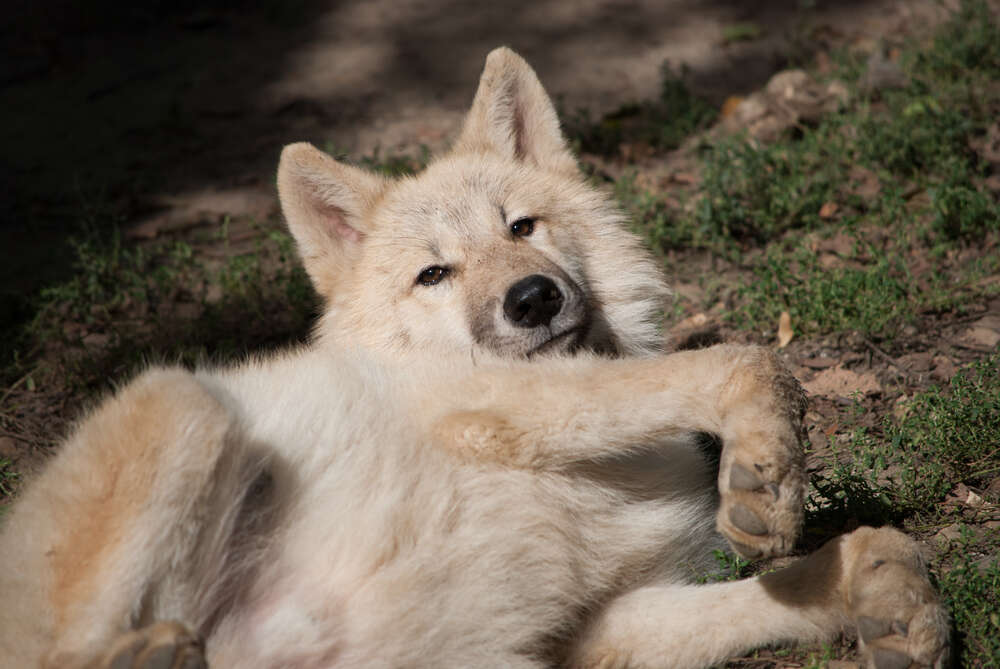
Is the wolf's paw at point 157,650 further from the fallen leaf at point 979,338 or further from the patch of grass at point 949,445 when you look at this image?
the fallen leaf at point 979,338

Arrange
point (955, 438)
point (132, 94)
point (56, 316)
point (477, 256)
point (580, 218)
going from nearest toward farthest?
point (955, 438)
point (477, 256)
point (580, 218)
point (56, 316)
point (132, 94)

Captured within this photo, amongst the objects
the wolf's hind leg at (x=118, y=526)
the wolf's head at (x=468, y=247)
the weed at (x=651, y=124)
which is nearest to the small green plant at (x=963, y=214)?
the wolf's head at (x=468, y=247)

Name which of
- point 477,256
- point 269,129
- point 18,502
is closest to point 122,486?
point 18,502

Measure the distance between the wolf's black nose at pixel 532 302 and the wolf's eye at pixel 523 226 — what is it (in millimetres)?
530

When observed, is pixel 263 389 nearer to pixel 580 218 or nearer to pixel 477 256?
pixel 477 256

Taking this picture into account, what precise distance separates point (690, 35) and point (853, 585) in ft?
19.8

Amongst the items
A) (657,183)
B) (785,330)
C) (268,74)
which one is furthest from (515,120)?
(268,74)

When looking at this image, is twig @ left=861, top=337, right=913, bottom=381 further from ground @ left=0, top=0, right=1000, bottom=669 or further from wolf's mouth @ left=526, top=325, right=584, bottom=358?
wolf's mouth @ left=526, top=325, right=584, bottom=358

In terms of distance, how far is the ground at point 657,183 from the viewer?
11.5 ft

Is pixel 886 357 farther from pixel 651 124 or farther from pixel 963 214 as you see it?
pixel 651 124

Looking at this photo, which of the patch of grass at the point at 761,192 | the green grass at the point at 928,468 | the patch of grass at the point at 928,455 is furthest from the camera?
the patch of grass at the point at 761,192

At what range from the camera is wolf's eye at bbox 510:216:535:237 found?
3.79 metres

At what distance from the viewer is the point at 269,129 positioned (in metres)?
6.68

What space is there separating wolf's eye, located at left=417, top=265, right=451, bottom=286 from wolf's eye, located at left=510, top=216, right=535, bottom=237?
0.36 m
